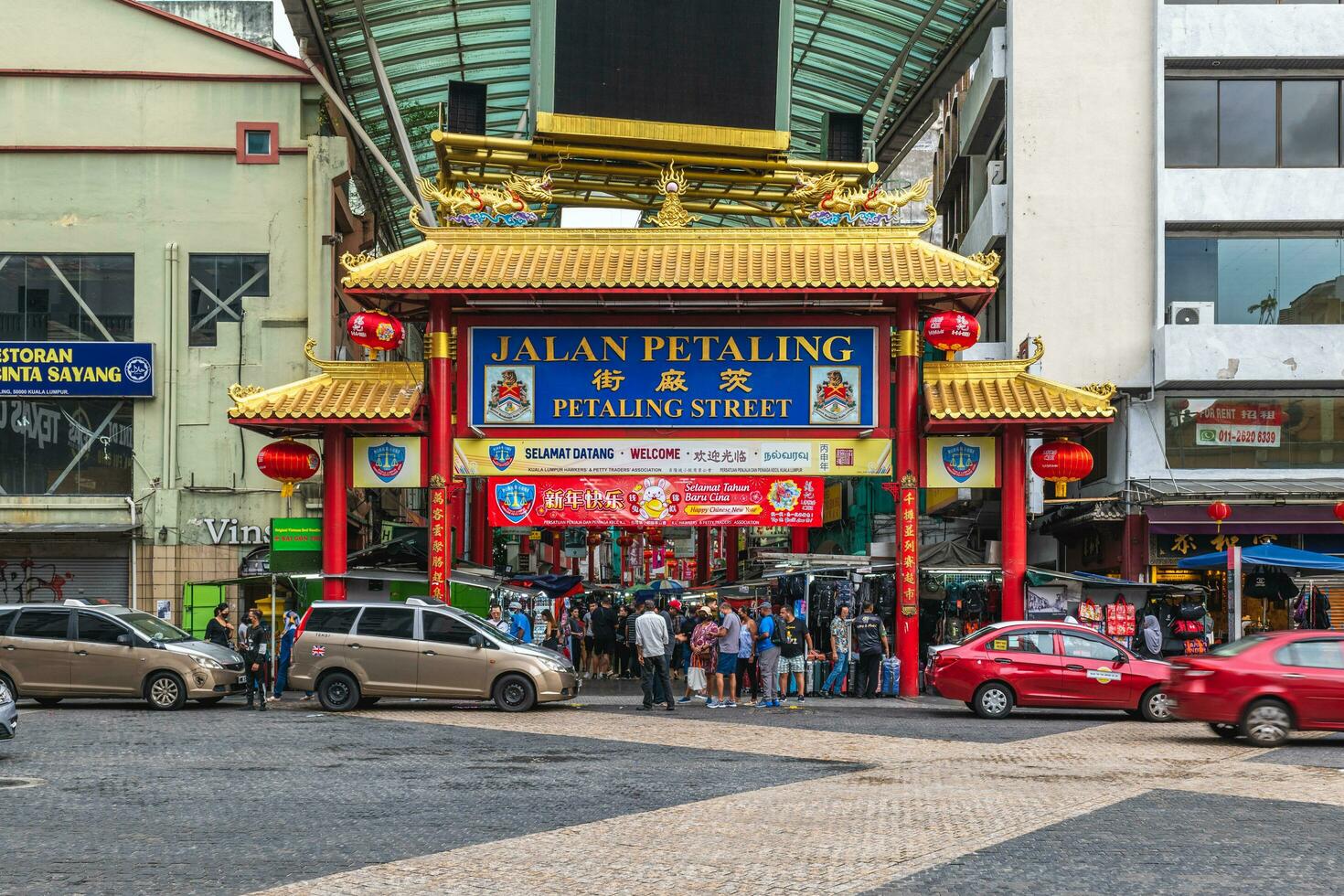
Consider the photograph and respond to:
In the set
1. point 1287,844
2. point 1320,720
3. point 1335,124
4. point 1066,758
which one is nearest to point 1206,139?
Answer: point 1335,124

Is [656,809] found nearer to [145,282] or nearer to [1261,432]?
[1261,432]

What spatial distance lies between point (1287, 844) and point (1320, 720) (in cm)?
794

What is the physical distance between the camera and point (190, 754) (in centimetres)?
1652

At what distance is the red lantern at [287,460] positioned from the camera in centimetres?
2609

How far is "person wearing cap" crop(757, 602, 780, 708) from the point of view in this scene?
24.4m

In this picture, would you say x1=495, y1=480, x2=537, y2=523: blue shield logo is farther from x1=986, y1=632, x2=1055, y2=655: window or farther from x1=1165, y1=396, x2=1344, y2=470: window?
x1=1165, y1=396, x2=1344, y2=470: window

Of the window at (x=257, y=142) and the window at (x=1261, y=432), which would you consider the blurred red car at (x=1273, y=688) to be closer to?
the window at (x=1261, y=432)

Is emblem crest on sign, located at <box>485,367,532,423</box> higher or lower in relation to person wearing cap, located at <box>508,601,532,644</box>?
higher

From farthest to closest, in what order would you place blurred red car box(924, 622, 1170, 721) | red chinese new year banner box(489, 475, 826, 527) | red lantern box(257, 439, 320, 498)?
1. red lantern box(257, 439, 320, 498)
2. red chinese new year banner box(489, 475, 826, 527)
3. blurred red car box(924, 622, 1170, 721)

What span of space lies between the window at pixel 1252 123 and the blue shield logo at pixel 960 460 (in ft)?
35.6

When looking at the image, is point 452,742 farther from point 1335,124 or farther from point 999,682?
point 1335,124

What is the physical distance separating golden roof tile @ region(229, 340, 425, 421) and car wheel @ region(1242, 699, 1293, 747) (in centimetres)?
1366

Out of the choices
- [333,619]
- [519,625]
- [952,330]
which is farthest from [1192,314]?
[333,619]

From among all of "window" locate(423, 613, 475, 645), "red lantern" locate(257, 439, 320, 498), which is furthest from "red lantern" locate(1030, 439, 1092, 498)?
"red lantern" locate(257, 439, 320, 498)
